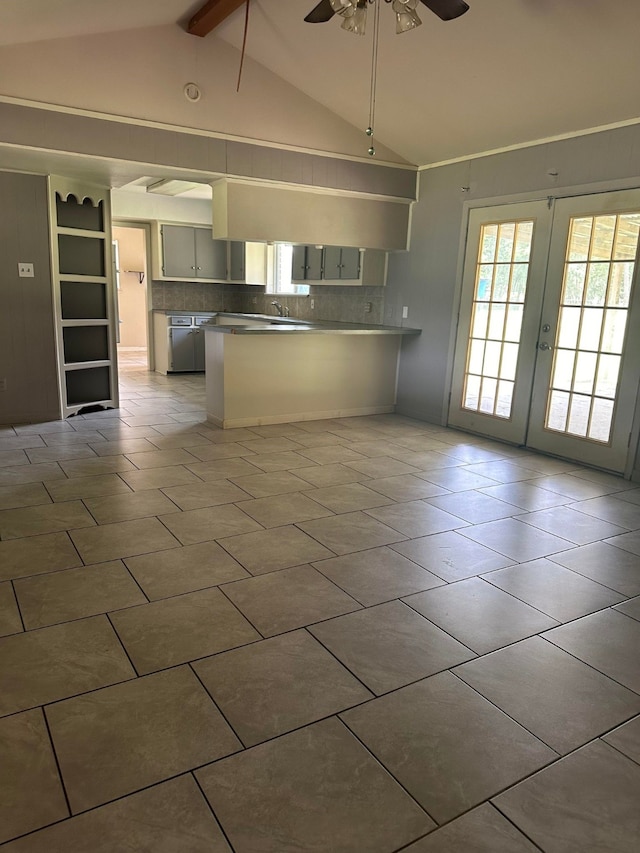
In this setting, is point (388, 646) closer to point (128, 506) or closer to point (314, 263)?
point (128, 506)

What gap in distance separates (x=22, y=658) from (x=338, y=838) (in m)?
1.25

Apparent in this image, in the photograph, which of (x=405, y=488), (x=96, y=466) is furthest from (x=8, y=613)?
(x=405, y=488)

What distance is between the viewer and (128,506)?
3504mm

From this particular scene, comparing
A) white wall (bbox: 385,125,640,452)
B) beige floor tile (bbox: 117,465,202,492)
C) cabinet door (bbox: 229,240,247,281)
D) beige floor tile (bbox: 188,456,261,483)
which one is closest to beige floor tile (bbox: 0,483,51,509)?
beige floor tile (bbox: 117,465,202,492)

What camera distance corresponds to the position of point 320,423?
19.3 ft

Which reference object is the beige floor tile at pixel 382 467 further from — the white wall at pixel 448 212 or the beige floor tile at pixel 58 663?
the beige floor tile at pixel 58 663

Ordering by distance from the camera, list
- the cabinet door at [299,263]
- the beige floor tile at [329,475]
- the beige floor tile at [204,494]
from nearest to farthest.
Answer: the beige floor tile at [204,494]
the beige floor tile at [329,475]
the cabinet door at [299,263]

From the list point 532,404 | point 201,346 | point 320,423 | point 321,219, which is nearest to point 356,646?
point 532,404

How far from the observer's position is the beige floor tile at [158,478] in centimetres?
388

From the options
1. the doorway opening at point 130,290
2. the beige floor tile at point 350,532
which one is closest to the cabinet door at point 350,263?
the beige floor tile at point 350,532

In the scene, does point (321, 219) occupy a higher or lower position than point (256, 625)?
higher

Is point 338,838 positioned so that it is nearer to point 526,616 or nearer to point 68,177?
point 526,616

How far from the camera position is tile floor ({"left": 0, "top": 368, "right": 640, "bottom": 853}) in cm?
152

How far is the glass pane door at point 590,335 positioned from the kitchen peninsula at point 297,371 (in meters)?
1.63
